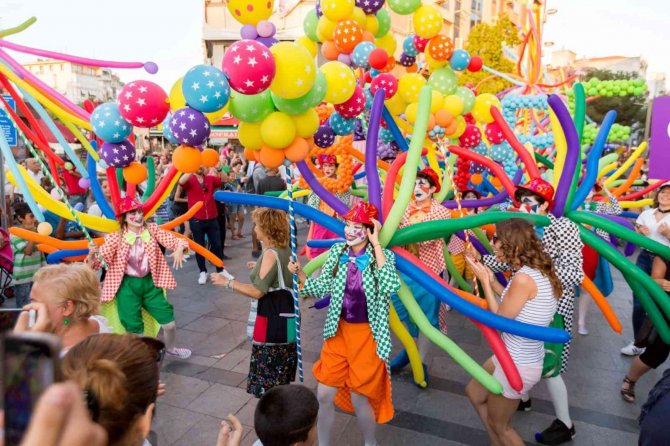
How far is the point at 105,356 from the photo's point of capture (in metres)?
1.37

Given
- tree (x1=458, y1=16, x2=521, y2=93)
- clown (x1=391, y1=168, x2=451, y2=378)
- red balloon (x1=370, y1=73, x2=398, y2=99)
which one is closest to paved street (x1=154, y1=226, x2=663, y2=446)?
clown (x1=391, y1=168, x2=451, y2=378)

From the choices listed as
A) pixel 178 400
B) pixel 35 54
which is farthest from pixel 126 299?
pixel 35 54

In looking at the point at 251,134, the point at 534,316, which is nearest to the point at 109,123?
the point at 251,134

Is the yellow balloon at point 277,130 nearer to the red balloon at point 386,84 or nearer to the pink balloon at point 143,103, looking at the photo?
the pink balloon at point 143,103

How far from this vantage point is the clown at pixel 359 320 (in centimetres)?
282

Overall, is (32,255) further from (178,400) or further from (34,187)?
(178,400)

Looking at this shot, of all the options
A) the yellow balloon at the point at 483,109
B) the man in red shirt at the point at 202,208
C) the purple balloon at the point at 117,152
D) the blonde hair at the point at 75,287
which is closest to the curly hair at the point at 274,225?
the purple balloon at the point at 117,152

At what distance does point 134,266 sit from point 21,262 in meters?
1.66

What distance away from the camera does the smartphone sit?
2.15ft

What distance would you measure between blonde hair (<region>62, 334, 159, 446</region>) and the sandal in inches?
150

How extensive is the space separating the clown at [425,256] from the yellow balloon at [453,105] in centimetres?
84

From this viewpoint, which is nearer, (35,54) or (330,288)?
(330,288)

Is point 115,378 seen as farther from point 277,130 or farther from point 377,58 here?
point 377,58

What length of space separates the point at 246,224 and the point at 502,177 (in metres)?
8.98
